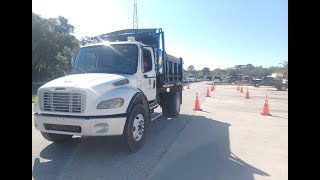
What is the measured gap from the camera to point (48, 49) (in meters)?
42.7

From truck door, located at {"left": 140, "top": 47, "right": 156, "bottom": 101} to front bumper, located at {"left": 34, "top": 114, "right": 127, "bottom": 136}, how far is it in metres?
1.72

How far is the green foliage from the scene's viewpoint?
41.5m

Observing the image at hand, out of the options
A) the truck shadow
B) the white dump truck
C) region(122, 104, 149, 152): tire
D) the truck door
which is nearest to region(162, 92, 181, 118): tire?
the white dump truck

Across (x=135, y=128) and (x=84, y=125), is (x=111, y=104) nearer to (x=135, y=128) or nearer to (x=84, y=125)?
(x=84, y=125)

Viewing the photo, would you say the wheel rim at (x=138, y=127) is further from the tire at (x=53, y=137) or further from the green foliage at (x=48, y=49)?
the green foliage at (x=48, y=49)

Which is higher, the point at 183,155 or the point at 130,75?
the point at 130,75

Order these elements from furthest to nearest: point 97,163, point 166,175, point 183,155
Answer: point 183,155, point 97,163, point 166,175

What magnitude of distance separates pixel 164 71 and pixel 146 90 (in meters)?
1.93

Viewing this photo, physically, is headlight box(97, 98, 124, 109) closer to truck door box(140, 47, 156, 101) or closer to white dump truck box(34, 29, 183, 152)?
white dump truck box(34, 29, 183, 152)

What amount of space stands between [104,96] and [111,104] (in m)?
0.21

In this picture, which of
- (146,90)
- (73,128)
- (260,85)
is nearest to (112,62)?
(146,90)

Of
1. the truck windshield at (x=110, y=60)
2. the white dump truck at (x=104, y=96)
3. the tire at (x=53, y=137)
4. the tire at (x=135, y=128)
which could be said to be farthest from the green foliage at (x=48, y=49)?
the tire at (x=135, y=128)
